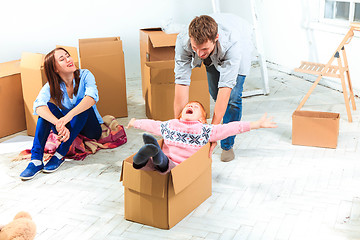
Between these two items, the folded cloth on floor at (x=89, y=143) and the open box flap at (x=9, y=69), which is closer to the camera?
the folded cloth on floor at (x=89, y=143)

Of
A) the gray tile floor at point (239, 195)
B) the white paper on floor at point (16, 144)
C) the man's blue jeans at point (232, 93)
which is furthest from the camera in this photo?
the white paper on floor at point (16, 144)

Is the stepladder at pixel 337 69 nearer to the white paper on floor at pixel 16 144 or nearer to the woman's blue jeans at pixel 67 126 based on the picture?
the woman's blue jeans at pixel 67 126

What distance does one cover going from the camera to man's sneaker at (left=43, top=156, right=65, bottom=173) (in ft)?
12.4

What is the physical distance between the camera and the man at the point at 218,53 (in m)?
2.98

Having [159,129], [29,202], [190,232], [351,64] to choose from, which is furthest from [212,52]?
[351,64]

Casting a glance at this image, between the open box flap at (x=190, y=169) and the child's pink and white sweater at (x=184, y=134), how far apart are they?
86 mm

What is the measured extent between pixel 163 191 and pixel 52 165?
134 centimetres

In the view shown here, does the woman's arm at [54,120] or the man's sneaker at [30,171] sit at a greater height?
the woman's arm at [54,120]

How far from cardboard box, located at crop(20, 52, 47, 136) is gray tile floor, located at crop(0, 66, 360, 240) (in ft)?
1.80

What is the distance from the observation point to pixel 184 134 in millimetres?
3186

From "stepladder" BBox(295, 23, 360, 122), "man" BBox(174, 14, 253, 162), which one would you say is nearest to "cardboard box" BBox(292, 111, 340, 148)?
"stepladder" BBox(295, 23, 360, 122)

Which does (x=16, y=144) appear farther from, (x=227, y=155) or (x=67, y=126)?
(x=227, y=155)

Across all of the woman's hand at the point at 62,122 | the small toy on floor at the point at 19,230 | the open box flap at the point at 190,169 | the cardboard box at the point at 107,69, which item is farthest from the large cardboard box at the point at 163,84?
the small toy on floor at the point at 19,230

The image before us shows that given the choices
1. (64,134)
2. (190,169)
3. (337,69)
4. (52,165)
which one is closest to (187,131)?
(190,169)
